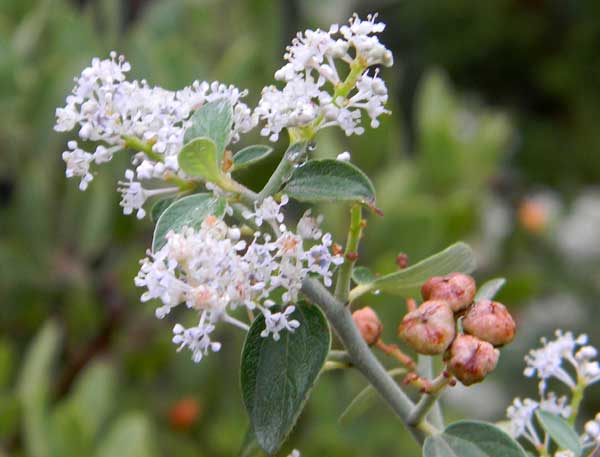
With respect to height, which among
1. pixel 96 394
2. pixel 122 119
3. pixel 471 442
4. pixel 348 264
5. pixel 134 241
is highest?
pixel 134 241

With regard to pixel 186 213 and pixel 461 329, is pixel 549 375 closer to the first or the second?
pixel 461 329

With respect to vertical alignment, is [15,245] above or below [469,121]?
below

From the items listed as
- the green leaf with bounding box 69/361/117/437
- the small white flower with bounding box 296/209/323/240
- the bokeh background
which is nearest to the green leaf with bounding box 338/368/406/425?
the small white flower with bounding box 296/209/323/240

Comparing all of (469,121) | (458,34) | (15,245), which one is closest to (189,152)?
(15,245)

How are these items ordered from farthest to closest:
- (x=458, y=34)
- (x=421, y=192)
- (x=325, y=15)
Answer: (x=458, y=34), (x=325, y=15), (x=421, y=192)

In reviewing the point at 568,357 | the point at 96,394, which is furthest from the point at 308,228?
the point at 96,394

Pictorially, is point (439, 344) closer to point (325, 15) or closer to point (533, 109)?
point (325, 15)
